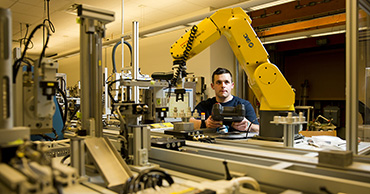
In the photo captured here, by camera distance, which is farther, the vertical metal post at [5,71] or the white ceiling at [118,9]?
the white ceiling at [118,9]

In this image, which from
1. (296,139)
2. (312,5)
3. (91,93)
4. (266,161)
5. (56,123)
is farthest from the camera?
(312,5)

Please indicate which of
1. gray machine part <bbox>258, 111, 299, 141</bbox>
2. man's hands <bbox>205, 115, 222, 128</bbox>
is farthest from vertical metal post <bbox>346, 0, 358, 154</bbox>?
man's hands <bbox>205, 115, 222, 128</bbox>

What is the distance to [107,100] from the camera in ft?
11.7

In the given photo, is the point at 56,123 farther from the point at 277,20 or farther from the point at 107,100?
the point at 277,20

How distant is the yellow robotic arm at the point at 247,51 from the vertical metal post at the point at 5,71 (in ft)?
4.17

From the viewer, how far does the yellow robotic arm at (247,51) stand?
2076mm

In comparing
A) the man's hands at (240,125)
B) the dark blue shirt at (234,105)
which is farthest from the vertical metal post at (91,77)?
the dark blue shirt at (234,105)

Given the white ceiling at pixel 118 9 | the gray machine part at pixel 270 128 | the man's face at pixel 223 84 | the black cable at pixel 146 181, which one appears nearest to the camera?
the black cable at pixel 146 181

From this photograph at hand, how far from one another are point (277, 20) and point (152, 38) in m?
3.07

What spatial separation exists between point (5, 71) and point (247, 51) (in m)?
1.64

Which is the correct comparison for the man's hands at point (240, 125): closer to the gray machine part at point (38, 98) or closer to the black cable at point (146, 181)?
the black cable at point (146, 181)

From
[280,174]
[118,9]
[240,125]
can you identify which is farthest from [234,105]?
[118,9]

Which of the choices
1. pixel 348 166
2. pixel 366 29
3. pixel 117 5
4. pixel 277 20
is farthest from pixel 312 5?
pixel 348 166

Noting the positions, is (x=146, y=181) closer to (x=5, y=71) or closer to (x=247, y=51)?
(x=5, y=71)
